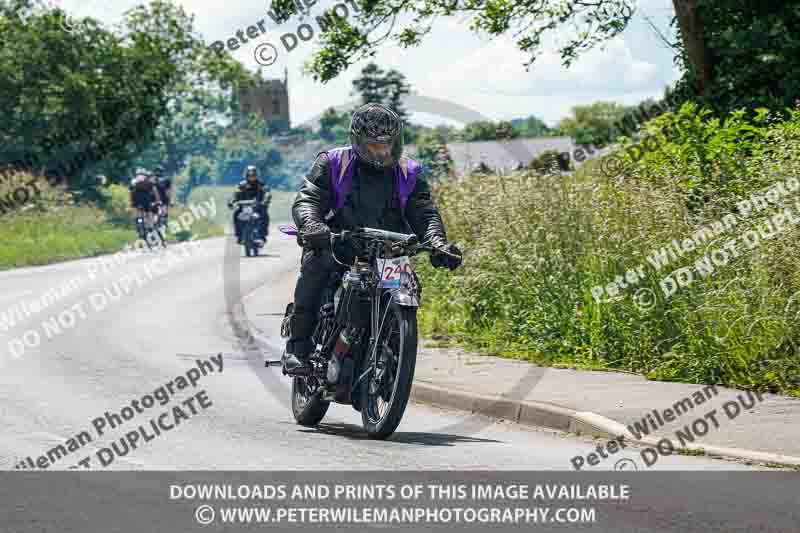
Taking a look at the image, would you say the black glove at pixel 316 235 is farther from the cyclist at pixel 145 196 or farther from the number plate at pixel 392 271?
the cyclist at pixel 145 196

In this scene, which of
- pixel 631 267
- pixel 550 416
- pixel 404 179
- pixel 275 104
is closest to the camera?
pixel 404 179

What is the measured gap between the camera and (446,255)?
8766mm

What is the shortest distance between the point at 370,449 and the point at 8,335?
30.7 feet

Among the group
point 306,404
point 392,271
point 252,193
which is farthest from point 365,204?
point 252,193

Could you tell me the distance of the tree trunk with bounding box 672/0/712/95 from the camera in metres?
17.9

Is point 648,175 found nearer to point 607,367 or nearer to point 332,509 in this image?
point 607,367

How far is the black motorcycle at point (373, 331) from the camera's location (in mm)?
8234

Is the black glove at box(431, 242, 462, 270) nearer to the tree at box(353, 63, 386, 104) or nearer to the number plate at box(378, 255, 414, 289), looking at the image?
the number plate at box(378, 255, 414, 289)

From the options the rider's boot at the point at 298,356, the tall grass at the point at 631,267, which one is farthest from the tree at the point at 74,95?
the rider's boot at the point at 298,356

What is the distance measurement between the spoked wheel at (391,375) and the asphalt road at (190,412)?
166 mm

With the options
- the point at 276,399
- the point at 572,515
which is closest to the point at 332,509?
the point at 572,515

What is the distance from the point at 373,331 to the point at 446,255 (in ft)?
2.43

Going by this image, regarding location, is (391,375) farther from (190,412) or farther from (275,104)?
(275,104)

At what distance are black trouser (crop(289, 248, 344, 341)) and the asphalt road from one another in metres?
0.76
